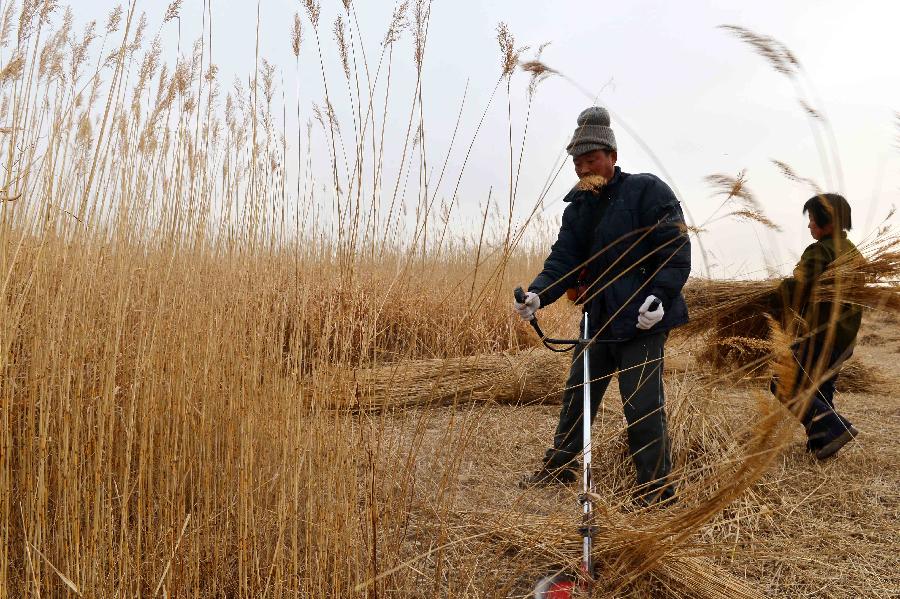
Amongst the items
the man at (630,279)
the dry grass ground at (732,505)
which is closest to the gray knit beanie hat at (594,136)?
the man at (630,279)

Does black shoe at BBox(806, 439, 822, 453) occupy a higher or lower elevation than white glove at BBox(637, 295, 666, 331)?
lower

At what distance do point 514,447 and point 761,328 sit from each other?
4.81ft

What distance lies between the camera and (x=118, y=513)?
6.22 feet

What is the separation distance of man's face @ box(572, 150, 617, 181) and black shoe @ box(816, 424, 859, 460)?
178 centimetres

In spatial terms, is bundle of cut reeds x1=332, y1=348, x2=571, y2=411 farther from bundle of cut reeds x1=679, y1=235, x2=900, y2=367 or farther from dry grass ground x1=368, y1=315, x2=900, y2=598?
bundle of cut reeds x1=679, y1=235, x2=900, y2=367

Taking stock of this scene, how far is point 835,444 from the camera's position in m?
3.04

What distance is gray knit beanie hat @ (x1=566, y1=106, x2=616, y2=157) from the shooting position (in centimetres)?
234

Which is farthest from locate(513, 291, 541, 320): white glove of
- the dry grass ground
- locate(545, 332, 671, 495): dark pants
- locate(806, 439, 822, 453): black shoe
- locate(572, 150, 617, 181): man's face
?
locate(806, 439, 822, 453): black shoe

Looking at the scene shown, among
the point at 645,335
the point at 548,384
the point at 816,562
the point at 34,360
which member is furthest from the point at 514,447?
the point at 34,360

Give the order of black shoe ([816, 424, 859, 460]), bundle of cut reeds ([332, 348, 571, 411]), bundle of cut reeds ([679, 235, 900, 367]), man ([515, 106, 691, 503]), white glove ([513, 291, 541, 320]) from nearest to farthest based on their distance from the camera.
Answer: bundle of cut reeds ([679, 235, 900, 367]) → white glove ([513, 291, 541, 320]) → man ([515, 106, 691, 503]) → black shoe ([816, 424, 859, 460]) → bundle of cut reeds ([332, 348, 571, 411])

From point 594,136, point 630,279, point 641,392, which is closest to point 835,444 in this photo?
point 641,392

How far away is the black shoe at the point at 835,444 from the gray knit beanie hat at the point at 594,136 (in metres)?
1.85

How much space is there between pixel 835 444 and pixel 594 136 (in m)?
1.96

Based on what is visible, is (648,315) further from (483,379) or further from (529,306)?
(483,379)
